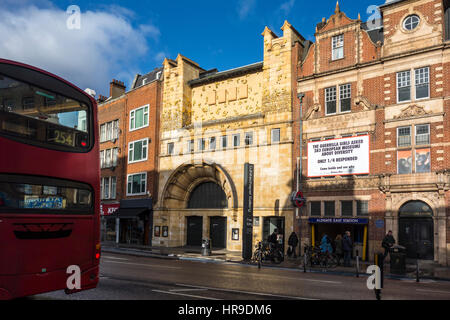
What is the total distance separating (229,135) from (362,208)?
37.3 feet

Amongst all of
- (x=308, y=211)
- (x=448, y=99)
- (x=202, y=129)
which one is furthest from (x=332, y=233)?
(x=202, y=129)

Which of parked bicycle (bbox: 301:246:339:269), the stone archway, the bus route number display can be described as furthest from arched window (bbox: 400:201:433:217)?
the bus route number display

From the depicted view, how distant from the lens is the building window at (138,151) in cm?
3661

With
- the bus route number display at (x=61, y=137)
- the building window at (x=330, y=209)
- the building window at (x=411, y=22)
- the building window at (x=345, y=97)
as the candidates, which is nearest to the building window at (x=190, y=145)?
the building window at (x=330, y=209)

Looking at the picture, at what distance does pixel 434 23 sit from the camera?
74.1 feet

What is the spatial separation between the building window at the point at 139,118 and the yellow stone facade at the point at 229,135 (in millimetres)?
2310

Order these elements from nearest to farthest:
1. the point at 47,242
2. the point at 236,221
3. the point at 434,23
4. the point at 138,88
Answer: the point at 47,242 < the point at 434,23 < the point at 236,221 < the point at 138,88

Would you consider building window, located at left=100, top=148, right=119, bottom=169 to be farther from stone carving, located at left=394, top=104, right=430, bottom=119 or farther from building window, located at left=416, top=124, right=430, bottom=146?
building window, located at left=416, top=124, right=430, bottom=146

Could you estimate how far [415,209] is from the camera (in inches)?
867

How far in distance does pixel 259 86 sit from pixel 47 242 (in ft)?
79.5

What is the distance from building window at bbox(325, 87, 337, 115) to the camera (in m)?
25.9

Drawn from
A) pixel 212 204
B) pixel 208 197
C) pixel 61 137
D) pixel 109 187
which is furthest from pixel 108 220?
pixel 61 137

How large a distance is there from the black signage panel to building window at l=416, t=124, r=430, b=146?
10.1 metres
